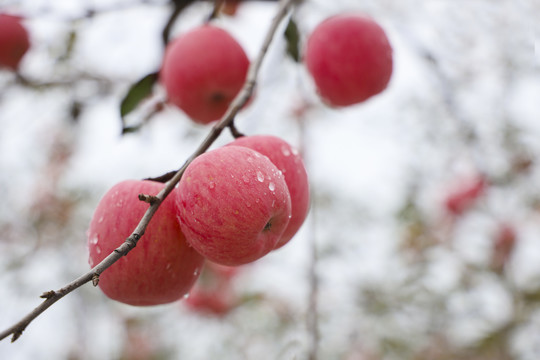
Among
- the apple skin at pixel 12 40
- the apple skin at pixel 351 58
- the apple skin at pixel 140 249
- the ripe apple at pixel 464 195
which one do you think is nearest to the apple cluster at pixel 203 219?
the apple skin at pixel 140 249

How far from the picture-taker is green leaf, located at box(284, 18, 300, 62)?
116 cm

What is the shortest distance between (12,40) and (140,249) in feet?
4.21

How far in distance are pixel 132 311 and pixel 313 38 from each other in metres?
4.47

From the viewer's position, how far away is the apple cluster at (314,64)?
3.38 feet

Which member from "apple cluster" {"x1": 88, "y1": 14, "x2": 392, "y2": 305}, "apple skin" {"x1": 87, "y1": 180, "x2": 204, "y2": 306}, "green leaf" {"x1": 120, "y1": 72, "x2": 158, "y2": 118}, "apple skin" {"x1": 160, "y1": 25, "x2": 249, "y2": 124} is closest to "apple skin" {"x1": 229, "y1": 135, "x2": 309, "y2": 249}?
"apple cluster" {"x1": 88, "y1": 14, "x2": 392, "y2": 305}

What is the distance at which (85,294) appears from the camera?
475cm

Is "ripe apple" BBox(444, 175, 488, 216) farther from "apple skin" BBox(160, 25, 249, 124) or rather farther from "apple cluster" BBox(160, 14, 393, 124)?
"apple skin" BBox(160, 25, 249, 124)

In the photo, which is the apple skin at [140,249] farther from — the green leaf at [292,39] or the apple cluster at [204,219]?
the green leaf at [292,39]

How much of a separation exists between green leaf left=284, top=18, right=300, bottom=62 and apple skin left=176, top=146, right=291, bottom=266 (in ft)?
1.97

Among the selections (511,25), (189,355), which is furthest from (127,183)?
(189,355)

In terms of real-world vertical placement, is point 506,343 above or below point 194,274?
below

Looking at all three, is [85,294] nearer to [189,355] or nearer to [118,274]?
[189,355]

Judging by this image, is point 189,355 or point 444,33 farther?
point 189,355

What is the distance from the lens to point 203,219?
63 cm
